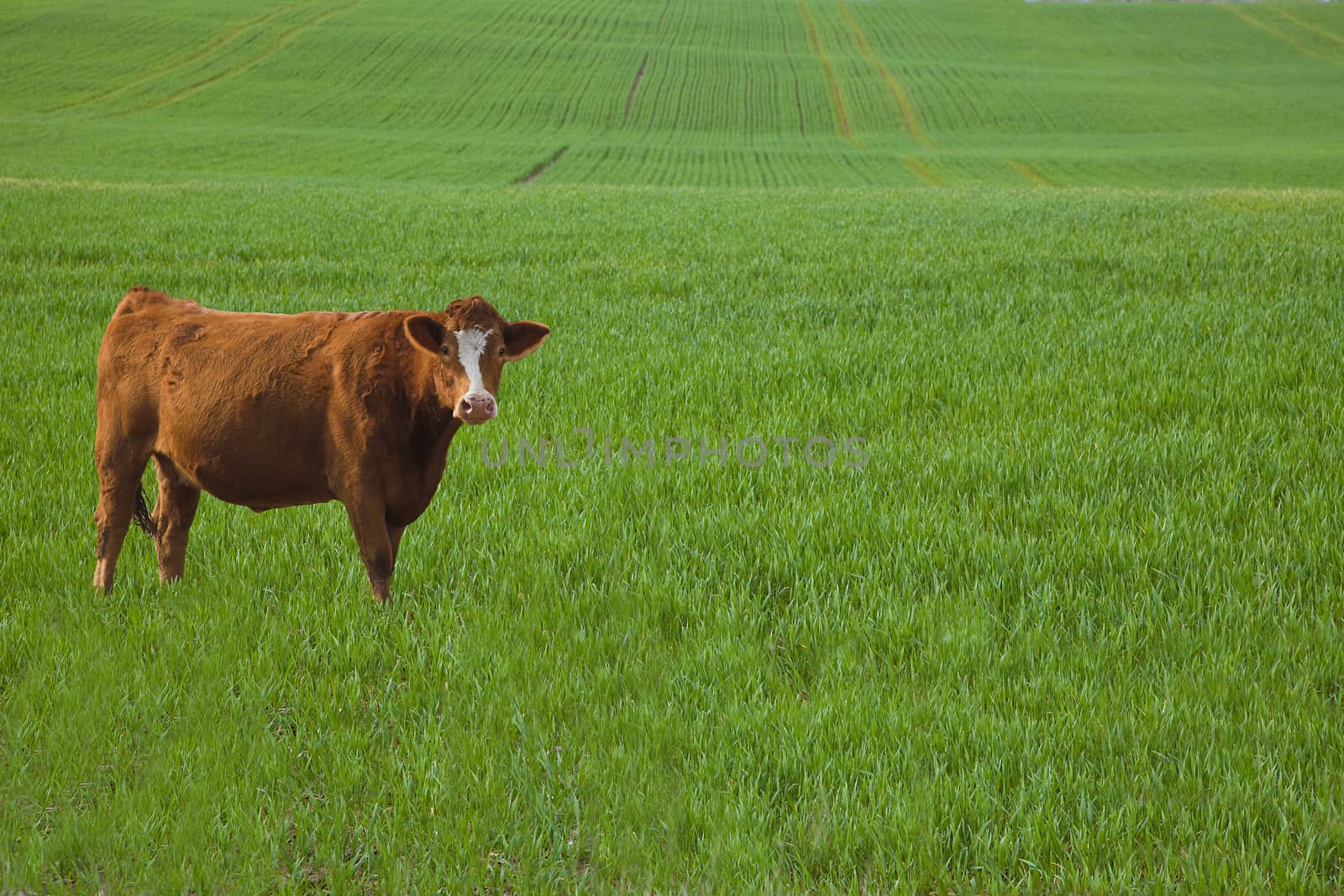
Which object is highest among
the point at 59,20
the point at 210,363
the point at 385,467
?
the point at 59,20

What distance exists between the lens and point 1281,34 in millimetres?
91625

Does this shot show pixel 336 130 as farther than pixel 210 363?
Yes

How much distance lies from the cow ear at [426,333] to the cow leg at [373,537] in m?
0.65

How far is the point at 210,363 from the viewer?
327cm

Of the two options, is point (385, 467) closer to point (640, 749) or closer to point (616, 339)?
point (640, 749)

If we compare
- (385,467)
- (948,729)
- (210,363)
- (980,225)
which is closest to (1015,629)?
(948,729)

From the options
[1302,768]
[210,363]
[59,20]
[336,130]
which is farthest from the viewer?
[59,20]

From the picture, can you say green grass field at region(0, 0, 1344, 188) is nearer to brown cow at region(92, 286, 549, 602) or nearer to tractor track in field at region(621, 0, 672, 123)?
tractor track in field at region(621, 0, 672, 123)

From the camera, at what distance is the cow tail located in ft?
11.5

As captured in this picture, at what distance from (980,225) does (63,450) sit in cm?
1600

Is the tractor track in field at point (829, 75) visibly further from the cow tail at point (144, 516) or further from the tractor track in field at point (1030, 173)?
the cow tail at point (144, 516)

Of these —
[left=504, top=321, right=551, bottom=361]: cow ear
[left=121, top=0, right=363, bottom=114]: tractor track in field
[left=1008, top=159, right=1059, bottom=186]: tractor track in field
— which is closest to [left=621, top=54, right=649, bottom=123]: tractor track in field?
[left=1008, top=159, right=1059, bottom=186]: tractor track in field

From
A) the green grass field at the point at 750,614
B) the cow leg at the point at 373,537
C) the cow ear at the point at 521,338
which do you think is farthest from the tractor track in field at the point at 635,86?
the cow ear at the point at 521,338

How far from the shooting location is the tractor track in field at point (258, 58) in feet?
195
